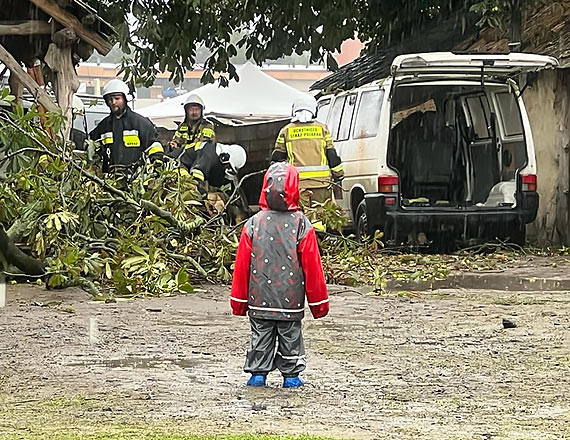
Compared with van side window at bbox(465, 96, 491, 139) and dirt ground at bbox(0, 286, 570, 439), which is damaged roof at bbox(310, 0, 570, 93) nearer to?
van side window at bbox(465, 96, 491, 139)

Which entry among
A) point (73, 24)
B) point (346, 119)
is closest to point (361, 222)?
point (346, 119)

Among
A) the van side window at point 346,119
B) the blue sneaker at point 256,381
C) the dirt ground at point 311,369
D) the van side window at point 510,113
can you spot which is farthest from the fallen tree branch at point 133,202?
the van side window at point 510,113

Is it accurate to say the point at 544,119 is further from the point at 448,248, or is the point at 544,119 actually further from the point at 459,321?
the point at 459,321

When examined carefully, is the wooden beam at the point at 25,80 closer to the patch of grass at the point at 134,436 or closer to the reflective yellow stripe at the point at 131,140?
the reflective yellow stripe at the point at 131,140

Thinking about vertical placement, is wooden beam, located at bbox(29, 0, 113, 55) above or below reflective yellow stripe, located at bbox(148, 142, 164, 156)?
above

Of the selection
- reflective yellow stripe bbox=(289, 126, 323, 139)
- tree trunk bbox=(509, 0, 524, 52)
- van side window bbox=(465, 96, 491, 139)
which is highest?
tree trunk bbox=(509, 0, 524, 52)

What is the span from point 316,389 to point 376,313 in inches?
124

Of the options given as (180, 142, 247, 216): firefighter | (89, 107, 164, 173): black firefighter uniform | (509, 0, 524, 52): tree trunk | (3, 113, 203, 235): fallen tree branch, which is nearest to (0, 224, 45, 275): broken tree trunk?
(3, 113, 203, 235): fallen tree branch

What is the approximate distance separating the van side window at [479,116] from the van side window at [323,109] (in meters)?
2.15

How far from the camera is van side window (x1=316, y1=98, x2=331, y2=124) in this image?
54.3ft

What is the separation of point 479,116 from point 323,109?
265cm

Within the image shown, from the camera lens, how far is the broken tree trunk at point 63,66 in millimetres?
13656

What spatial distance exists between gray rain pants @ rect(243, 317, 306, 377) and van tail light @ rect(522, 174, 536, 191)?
27.6ft

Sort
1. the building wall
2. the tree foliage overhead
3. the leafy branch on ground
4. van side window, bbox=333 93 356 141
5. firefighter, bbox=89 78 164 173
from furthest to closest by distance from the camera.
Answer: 1. the tree foliage overhead
2. the building wall
3. van side window, bbox=333 93 356 141
4. firefighter, bbox=89 78 164 173
5. the leafy branch on ground
